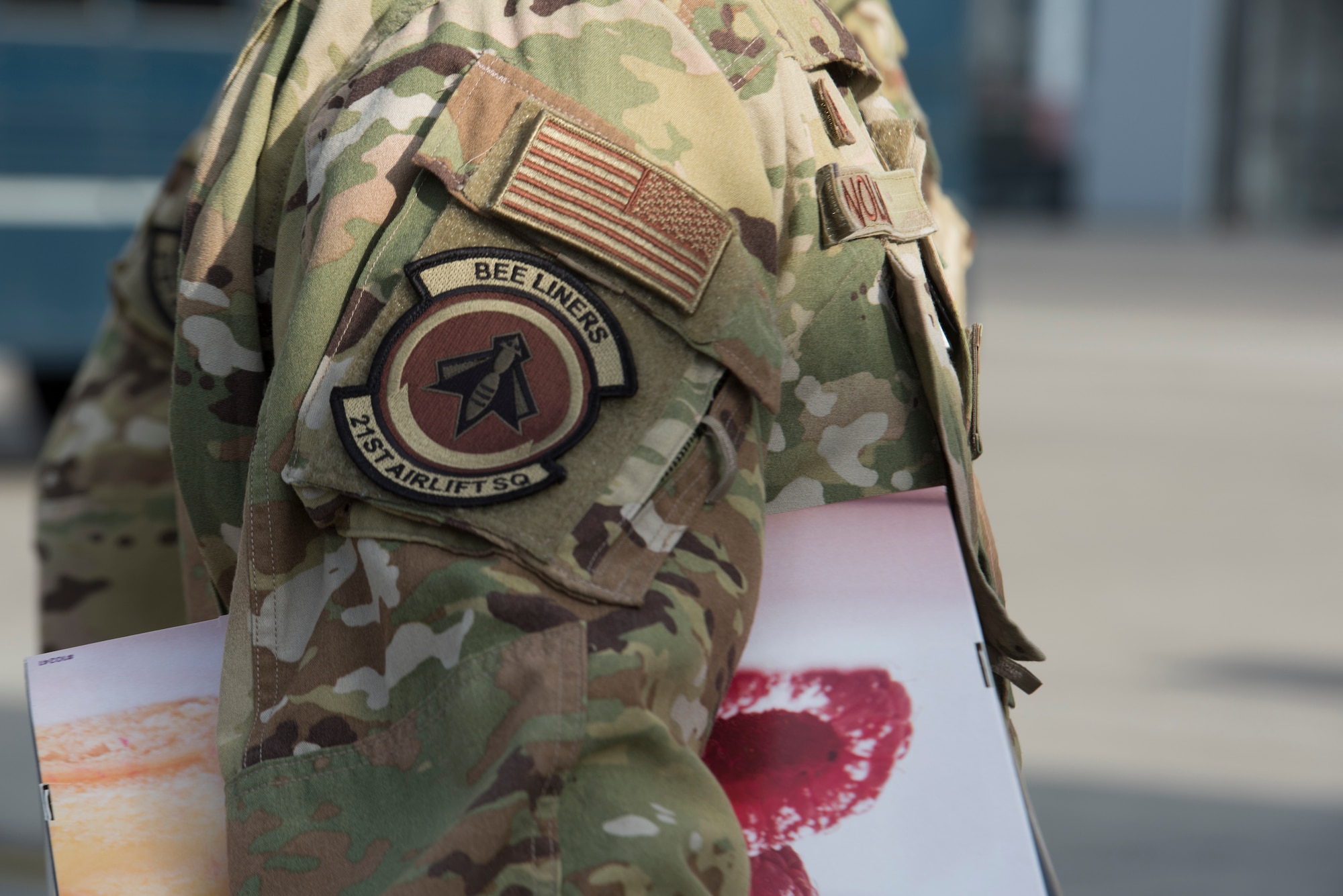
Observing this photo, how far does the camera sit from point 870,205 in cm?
99

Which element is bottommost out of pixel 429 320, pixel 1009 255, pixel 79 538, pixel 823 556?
pixel 1009 255

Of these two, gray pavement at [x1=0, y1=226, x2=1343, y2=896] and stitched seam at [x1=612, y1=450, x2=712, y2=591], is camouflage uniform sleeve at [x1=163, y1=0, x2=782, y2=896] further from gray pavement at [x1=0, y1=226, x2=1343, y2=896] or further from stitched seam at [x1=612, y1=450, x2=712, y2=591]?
gray pavement at [x1=0, y1=226, x2=1343, y2=896]

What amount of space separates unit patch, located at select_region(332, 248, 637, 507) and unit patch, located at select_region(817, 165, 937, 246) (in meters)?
0.20

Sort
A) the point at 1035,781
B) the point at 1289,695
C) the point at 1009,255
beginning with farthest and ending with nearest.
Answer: the point at 1009,255, the point at 1289,695, the point at 1035,781

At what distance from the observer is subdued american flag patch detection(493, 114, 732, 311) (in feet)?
2.87

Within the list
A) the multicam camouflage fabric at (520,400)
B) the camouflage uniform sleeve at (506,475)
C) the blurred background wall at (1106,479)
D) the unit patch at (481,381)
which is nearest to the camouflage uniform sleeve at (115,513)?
the multicam camouflage fabric at (520,400)

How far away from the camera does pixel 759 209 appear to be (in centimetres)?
94

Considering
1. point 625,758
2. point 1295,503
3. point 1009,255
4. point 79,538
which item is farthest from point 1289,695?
point 1009,255

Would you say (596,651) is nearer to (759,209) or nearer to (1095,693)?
(759,209)

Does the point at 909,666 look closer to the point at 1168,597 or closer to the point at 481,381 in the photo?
the point at 481,381

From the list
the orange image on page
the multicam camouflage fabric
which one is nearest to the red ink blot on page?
the multicam camouflage fabric

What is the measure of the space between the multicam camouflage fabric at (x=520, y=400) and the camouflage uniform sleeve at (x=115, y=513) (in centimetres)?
66

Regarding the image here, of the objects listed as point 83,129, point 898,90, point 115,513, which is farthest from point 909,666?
A: point 83,129

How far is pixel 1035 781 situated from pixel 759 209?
2.54 meters
